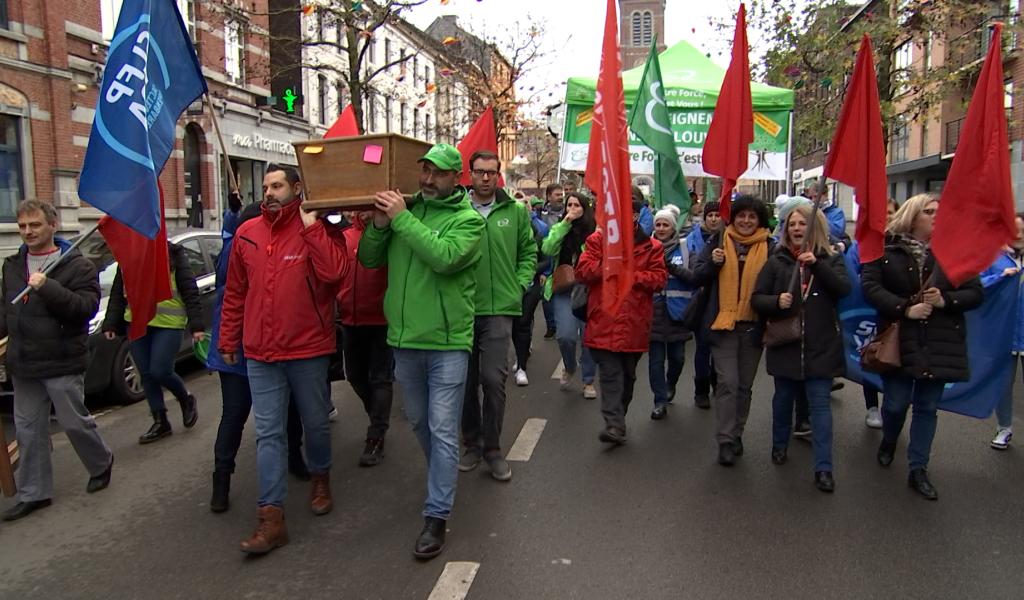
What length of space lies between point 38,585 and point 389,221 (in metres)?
2.28

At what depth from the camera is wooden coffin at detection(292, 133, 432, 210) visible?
361 centimetres

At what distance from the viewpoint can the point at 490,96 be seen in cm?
2334

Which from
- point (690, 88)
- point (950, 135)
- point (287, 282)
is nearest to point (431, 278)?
point (287, 282)

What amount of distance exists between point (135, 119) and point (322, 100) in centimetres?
2939

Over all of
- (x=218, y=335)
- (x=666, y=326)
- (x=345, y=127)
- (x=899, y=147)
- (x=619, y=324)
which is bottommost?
(x=666, y=326)

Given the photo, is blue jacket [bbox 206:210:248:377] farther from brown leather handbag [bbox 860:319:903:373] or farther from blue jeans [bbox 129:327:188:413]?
brown leather handbag [bbox 860:319:903:373]

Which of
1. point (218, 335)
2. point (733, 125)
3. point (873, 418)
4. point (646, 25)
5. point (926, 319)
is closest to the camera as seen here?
point (218, 335)

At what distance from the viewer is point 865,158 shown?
4.48m

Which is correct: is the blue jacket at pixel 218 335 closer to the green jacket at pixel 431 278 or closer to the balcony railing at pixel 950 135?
the green jacket at pixel 431 278

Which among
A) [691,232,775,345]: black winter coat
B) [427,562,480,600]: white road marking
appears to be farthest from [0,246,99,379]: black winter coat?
[691,232,775,345]: black winter coat

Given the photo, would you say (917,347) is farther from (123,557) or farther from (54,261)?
(54,261)

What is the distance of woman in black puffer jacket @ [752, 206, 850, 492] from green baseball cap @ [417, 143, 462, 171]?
2.13 metres

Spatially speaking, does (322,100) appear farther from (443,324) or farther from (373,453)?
(443,324)

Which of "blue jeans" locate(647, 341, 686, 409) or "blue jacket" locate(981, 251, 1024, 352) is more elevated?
"blue jacket" locate(981, 251, 1024, 352)
